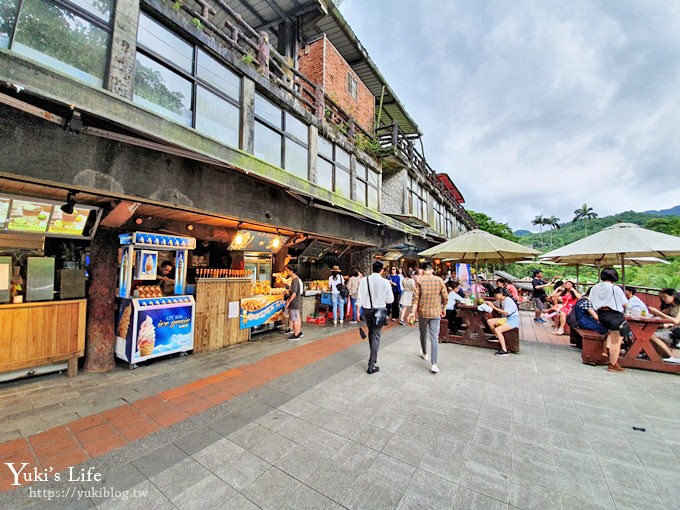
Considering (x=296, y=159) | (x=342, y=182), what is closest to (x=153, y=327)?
(x=296, y=159)

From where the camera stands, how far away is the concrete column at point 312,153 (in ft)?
26.8

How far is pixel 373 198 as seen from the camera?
38.8 ft

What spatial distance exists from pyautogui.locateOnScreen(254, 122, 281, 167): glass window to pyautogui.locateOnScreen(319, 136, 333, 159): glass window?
1990mm

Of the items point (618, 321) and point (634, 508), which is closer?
point (634, 508)

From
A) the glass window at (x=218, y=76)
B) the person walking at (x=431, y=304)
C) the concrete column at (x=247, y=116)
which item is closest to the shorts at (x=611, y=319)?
the person walking at (x=431, y=304)

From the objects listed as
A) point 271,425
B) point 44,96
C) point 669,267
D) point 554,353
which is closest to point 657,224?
point 669,267

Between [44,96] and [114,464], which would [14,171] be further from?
[114,464]

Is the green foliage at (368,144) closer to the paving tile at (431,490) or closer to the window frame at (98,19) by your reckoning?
the window frame at (98,19)

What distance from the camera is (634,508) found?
7.20ft

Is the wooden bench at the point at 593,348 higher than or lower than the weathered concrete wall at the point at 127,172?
lower

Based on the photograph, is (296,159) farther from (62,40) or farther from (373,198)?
(373,198)

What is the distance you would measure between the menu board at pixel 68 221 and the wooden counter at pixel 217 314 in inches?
88.7

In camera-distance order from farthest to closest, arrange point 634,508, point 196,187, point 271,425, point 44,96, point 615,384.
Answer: point 196,187
point 615,384
point 271,425
point 44,96
point 634,508

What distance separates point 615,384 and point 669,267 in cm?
1704
